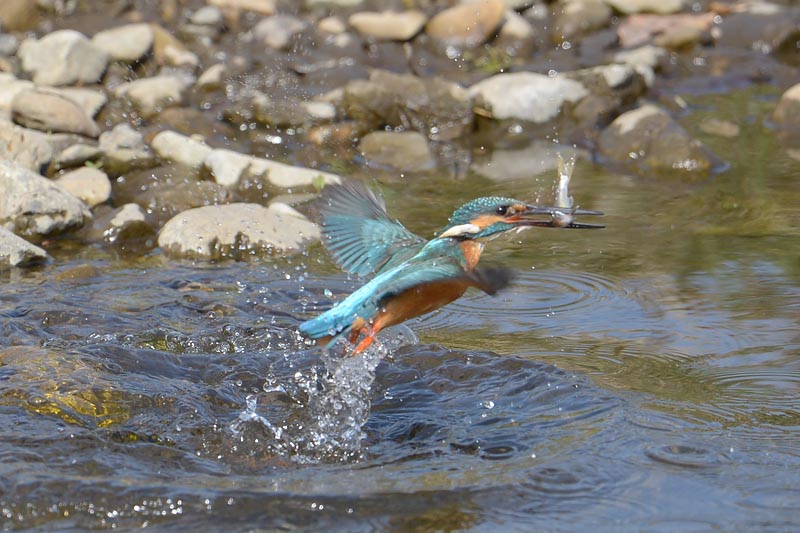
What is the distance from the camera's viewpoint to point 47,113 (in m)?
8.41

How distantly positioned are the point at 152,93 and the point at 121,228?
263cm

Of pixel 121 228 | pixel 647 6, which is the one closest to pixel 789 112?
pixel 647 6

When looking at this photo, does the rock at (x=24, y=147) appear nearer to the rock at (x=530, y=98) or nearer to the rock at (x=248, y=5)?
the rock at (x=530, y=98)

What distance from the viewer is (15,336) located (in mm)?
5426

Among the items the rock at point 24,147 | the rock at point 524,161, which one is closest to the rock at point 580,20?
the rock at point 524,161

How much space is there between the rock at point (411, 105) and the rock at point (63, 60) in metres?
2.15

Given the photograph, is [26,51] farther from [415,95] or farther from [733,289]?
[733,289]

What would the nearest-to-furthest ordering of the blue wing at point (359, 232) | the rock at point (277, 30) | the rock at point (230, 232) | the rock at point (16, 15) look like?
the blue wing at point (359, 232), the rock at point (230, 232), the rock at point (16, 15), the rock at point (277, 30)

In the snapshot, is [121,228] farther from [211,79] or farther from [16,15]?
[16,15]

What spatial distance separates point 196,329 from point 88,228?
200 cm

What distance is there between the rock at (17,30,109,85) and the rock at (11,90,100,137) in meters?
1.22

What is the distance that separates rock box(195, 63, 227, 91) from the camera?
33.1 feet

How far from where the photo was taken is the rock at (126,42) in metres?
10.2

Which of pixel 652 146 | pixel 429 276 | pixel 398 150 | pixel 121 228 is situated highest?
pixel 429 276
